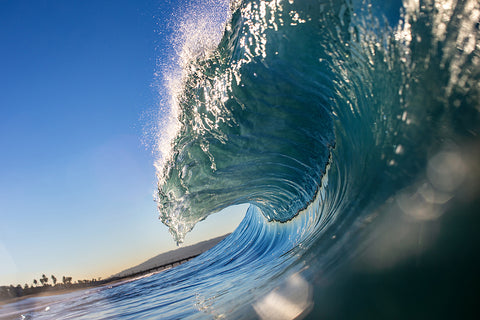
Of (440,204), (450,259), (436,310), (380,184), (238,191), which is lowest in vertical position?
(436,310)

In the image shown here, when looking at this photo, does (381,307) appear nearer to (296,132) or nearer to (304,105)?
(304,105)

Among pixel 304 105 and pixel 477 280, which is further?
pixel 304 105

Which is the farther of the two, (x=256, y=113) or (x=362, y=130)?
(x=256, y=113)

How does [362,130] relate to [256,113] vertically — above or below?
below

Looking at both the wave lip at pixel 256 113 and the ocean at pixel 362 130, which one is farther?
the wave lip at pixel 256 113

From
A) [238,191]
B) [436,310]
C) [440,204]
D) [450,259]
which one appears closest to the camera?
[436,310]

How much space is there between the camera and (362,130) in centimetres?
266

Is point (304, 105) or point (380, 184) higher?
point (304, 105)

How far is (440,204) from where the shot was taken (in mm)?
1673

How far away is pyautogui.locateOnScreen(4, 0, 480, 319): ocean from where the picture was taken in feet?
5.07

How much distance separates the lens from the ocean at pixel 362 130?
1545mm

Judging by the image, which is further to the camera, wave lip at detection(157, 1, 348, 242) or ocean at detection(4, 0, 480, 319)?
wave lip at detection(157, 1, 348, 242)

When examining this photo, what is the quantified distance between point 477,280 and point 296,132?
294 cm

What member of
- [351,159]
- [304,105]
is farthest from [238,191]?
[351,159]
